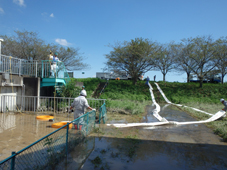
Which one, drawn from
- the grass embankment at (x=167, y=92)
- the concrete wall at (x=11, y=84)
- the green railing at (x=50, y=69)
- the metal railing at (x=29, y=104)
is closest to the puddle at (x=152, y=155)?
the metal railing at (x=29, y=104)

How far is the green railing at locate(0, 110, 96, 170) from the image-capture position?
2.59 metres

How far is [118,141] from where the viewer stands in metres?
5.87

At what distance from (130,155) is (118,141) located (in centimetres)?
120

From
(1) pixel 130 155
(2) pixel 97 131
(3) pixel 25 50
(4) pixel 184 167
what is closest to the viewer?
(4) pixel 184 167

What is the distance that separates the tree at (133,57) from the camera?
25.6 m

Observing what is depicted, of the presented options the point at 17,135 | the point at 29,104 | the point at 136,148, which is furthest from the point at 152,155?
the point at 29,104

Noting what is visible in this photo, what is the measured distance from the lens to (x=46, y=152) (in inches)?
136

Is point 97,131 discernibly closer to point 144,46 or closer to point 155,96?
point 155,96

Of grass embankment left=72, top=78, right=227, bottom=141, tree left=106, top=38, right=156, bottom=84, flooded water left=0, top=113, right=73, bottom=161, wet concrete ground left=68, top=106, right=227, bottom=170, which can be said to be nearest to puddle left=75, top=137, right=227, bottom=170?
wet concrete ground left=68, top=106, right=227, bottom=170

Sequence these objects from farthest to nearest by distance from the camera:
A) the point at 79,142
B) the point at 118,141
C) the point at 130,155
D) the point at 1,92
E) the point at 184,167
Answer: the point at 1,92
the point at 118,141
the point at 79,142
the point at 130,155
the point at 184,167

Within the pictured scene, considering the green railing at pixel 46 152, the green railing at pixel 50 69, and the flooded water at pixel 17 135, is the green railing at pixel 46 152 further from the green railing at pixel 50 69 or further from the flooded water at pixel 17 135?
the green railing at pixel 50 69

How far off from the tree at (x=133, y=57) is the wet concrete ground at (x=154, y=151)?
19.5 m

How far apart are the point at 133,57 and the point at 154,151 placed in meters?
22.3

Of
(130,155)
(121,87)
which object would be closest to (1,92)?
(130,155)
